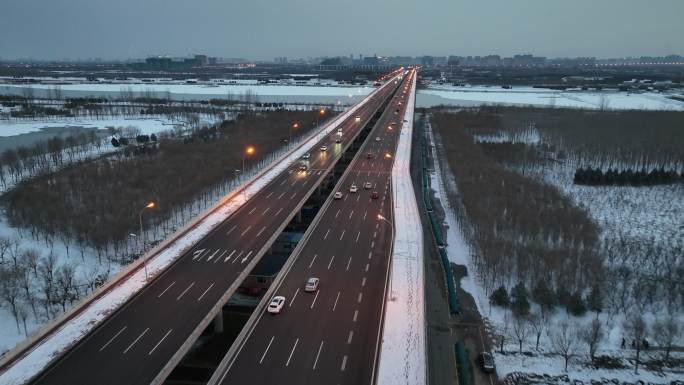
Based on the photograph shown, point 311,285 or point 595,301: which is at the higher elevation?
point 311,285

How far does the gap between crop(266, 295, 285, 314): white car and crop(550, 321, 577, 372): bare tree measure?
676 inches

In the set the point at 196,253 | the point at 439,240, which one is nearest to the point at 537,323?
the point at 439,240

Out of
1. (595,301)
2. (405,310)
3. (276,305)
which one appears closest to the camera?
(276,305)

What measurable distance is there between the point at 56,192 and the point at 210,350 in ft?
127

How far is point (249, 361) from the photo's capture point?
24.2 meters

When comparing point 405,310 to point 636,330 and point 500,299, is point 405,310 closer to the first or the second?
point 500,299

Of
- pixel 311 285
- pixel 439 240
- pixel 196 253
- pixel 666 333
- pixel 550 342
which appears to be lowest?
pixel 550 342

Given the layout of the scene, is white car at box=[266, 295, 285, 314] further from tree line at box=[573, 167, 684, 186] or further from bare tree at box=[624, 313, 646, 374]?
tree line at box=[573, 167, 684, 186]

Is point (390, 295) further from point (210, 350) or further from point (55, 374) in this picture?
point (55, 374)

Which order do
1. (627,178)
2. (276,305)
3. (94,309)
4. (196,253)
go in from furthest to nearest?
(627,178) < (196,253) < (276,305) < (94,309)

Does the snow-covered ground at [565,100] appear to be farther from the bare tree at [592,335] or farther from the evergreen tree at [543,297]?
the bare tree at [592,335]

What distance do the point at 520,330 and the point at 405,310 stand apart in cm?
917

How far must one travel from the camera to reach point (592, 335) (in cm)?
3180

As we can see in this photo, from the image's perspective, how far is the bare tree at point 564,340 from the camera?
3041 cm
